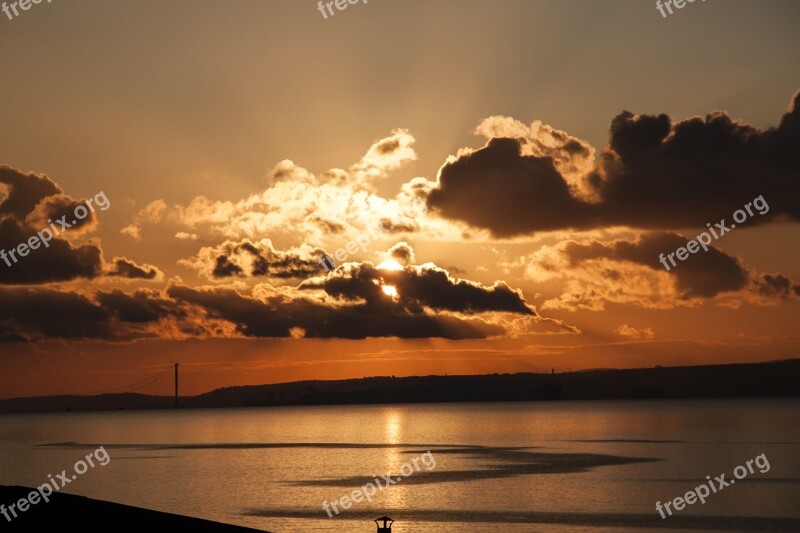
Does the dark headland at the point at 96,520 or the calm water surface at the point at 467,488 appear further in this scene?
the calm water surface at the point at 467,488

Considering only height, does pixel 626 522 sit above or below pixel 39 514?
below

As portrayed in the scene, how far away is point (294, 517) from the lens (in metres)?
86.2

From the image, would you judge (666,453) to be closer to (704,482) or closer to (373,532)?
(704,482)

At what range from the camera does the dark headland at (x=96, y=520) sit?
4612 cm

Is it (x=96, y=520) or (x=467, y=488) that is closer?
(x=96, y=520)

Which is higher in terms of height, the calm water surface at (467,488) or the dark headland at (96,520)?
the dark headland at (96,520)

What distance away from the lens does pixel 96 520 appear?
4719 centimetres

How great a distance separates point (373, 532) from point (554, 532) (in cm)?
1472

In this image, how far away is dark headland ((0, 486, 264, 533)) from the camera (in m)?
46.1

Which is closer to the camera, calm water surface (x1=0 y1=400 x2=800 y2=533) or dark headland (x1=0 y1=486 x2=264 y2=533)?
dark headland (x1=0 y1=486 x2=264 y2=533)

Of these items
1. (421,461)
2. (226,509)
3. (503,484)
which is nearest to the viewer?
(226,509)

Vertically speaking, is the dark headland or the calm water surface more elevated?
the dark headland

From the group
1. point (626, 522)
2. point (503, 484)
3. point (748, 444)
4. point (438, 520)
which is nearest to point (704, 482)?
point (503, 484)

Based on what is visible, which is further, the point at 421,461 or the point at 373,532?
the point at 421,461
